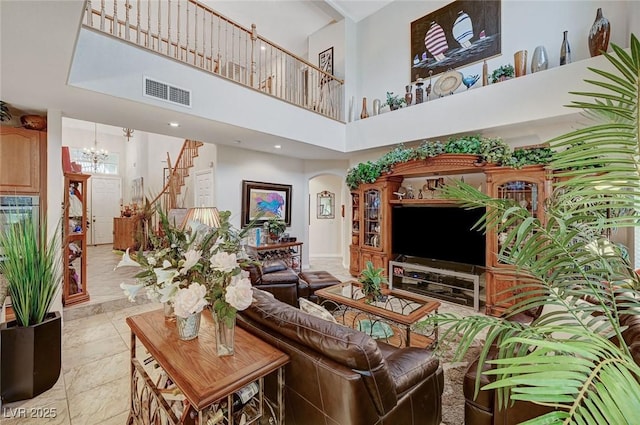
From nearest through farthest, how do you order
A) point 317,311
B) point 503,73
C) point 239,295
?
point 239,295 → point 317,311 → point 503,73

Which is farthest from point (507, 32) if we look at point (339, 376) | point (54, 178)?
point (54, 178)

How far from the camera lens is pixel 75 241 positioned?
4016mm

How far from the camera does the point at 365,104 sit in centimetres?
582

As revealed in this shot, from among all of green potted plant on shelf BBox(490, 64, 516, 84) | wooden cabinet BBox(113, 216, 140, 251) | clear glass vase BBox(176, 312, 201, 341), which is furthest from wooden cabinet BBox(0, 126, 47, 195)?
green potted plant on shelf BBox(490, 64, 516, 84)

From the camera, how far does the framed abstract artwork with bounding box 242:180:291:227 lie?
5793mm

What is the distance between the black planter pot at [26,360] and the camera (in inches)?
82.4

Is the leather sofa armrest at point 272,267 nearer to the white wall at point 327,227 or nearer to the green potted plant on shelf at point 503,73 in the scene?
the white wall at point 327,227

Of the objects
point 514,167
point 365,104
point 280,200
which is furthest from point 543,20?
point 280,200

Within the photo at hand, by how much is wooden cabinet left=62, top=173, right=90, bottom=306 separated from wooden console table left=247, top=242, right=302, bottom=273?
2510 millimetres

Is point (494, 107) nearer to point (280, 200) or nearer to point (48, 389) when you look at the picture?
point (280, 200)

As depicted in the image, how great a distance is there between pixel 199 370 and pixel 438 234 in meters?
4.20

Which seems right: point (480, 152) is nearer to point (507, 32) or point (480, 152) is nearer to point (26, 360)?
point (507, 32)

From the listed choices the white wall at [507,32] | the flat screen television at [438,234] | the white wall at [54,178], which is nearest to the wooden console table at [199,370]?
the white wall at [54,178]

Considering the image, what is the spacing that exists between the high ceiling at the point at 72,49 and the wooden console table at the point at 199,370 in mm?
1954
